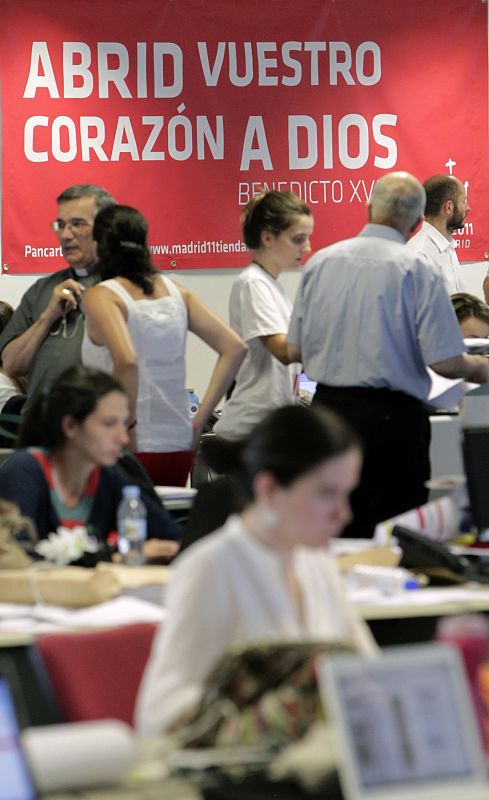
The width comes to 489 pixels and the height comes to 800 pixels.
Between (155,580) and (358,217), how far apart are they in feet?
15.0

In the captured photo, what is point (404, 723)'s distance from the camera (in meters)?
1.73

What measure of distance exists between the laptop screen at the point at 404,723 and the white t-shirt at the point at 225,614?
344 mm

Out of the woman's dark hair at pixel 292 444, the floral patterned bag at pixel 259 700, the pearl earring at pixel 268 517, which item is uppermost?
the woman's dark hair at pixel 292 444

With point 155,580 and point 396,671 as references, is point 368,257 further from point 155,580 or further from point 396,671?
point 396,671

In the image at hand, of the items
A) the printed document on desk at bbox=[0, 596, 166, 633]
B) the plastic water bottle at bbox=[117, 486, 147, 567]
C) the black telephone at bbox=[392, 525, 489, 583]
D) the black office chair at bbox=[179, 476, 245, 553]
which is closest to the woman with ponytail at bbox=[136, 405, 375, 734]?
the printed document on desk at bbox=[0, 596, 166, 633]

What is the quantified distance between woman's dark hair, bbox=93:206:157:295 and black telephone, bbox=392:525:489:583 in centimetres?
131

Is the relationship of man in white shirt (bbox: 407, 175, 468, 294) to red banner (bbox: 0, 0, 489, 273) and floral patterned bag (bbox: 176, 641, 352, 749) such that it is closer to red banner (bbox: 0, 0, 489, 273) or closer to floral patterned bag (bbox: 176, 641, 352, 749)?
red banner (bbox: 0, 0, 489, 273)

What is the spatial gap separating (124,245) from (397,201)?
91 cm

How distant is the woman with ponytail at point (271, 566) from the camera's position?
210cm

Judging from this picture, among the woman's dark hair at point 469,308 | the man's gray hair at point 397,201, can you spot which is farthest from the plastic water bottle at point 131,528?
the woman's dark hair at point 469,308

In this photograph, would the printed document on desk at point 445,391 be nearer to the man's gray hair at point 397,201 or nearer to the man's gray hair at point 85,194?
the man's gray hair at point 397,201

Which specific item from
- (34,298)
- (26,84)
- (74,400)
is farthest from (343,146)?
(74,400)

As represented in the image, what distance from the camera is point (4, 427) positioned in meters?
5.04

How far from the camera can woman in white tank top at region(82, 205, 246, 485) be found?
4.34 meters
